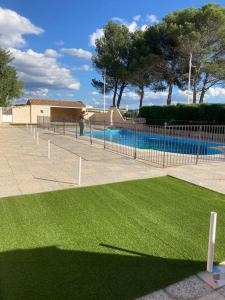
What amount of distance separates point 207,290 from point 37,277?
5.68 ft

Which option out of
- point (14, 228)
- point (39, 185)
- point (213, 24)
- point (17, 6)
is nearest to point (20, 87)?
point (17, 6)

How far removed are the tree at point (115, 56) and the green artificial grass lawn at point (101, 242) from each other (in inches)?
1158

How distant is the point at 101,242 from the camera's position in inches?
148

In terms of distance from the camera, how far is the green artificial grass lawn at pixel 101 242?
9.41 feet

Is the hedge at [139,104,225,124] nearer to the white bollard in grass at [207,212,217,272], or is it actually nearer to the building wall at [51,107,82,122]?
the building wall at [51,107,82,122]

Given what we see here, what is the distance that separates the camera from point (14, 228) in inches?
162

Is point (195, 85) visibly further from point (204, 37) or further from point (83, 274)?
point (83, 274)

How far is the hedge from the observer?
63.8 ft

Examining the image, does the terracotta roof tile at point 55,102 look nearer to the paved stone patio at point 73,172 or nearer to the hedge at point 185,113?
the hedge at point 185,113

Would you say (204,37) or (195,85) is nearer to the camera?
(204,37)

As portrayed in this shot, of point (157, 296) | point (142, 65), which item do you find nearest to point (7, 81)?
point (142, 65)

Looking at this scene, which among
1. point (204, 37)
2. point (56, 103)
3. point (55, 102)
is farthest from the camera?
point (55, 102)

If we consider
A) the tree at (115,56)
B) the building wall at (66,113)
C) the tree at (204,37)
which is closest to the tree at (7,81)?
the building wall at (66,113)

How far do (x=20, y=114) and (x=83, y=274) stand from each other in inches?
1353
